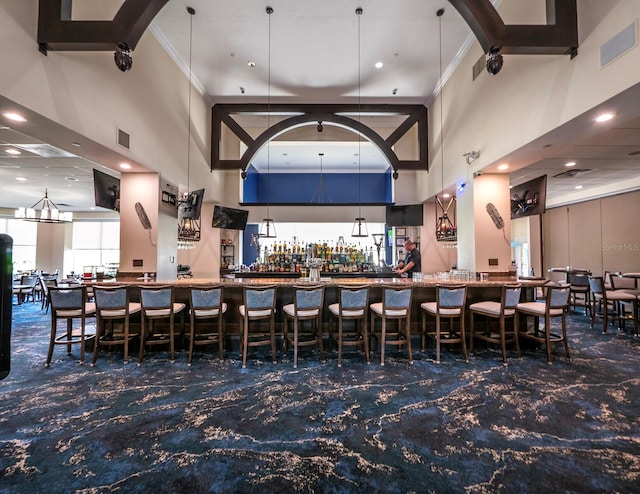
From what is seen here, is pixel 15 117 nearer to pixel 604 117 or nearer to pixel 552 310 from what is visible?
pixel 604 117

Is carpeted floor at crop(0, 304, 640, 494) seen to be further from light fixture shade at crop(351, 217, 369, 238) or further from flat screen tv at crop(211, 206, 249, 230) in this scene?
flat screen tv at crop(211, 206, 249, 230)

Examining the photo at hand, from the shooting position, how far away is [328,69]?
6215 mm

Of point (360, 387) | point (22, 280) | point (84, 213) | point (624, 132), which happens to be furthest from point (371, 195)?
point (84, 213)

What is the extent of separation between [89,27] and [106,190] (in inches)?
115

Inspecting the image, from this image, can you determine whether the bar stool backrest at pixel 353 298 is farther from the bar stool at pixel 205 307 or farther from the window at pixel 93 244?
the window at pixel 93 244

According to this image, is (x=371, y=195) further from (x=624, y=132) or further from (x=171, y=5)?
(x=171, y=5)

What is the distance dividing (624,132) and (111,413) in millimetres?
7745

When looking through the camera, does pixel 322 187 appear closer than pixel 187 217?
No

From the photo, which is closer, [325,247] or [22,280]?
[325,247]

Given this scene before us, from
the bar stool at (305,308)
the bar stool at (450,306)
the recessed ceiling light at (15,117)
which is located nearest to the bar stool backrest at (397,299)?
the bar stool at (450,306)

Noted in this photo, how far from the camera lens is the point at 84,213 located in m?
13.2

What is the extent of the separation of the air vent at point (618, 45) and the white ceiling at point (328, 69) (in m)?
0.41

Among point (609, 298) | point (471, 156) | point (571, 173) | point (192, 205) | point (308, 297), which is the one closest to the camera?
point (308, 297)

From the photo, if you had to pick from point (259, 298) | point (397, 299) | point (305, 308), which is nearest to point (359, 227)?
point (397, 299)
